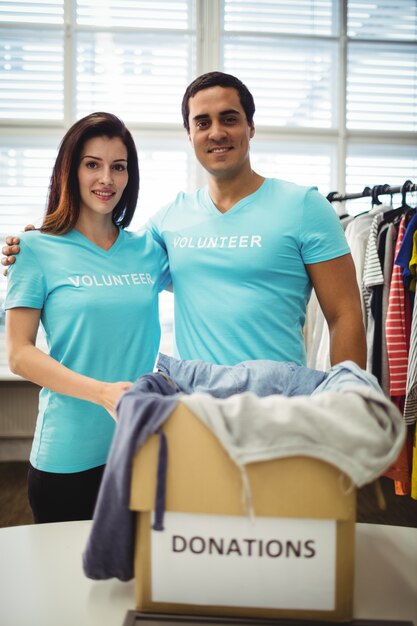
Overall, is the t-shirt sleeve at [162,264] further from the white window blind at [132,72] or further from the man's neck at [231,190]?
the white window blind at [132,72]

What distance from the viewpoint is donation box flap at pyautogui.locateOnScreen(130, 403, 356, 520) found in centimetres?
67

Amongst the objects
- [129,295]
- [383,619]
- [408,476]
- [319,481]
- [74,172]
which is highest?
[74,172]

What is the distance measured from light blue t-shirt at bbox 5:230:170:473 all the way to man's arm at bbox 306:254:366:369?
44 centimetres

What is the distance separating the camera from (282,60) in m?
3.58

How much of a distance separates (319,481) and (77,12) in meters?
3.59

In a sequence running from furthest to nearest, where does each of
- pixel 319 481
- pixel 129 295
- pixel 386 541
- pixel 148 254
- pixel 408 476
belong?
pixel 408 476
pixel 148 254
pixel 129 295
pixel 386 541
pixel 319 481

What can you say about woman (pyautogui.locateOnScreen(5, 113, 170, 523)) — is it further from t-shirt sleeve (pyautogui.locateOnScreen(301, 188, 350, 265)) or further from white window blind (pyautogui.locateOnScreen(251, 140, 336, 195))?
white window blind (pyautogui.locateOnScreen(251, 140, 336, 195))

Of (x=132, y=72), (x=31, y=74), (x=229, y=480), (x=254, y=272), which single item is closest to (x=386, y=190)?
(x=254, y=272)

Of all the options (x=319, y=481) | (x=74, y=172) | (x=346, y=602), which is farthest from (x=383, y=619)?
(x=74, y=172)

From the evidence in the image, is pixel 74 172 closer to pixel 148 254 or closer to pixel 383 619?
pixel 148 254

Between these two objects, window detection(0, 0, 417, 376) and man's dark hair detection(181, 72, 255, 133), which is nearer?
→ man's dark hair detection(181, 72, 255, 133)

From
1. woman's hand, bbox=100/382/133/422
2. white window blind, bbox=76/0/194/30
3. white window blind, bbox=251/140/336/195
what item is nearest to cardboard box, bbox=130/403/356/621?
woman's hand, bbox=100/382/133/422

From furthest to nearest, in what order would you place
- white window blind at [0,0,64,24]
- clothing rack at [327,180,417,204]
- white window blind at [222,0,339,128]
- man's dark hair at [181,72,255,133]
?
white window blind at [222,0,339,128] → white window blind at [0,0,64,24] → clothing rack at [327,180,417,204] → man's dark hair at [181,72,255,133]

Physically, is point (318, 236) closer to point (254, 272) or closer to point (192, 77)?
point (254, 272)
